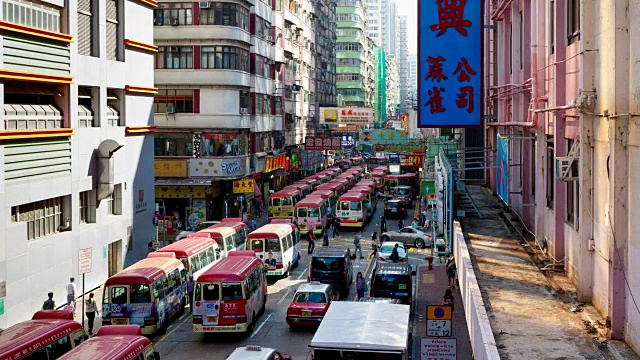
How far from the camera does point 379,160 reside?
378ft

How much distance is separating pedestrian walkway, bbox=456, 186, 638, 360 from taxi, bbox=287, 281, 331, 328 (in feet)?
20.0

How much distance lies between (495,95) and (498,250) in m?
11.2

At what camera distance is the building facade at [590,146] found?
11539 millimetres

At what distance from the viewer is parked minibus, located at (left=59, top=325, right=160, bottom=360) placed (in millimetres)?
15055

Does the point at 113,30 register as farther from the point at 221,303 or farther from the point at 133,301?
the point at 221,303

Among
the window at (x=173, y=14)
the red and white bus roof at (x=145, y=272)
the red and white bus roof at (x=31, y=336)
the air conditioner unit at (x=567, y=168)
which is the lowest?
the red and white bus roof at (x=31, y=336)

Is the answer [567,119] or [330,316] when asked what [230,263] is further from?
[567,119]

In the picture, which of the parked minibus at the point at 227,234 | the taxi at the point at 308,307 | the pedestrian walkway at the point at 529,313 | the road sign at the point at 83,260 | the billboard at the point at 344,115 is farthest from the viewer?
the billboard at the point at 344,115

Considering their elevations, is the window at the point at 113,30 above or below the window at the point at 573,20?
above

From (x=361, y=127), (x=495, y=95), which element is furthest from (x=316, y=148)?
(x=495, y=95)

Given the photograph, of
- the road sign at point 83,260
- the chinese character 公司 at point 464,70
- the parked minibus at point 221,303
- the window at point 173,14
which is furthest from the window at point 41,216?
the window at point 173,14

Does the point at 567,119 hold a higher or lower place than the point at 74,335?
higher

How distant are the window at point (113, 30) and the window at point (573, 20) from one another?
23.5 m

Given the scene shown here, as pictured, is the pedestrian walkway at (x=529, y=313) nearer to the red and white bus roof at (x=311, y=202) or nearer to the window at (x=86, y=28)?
the window at (x=86, y=28)
